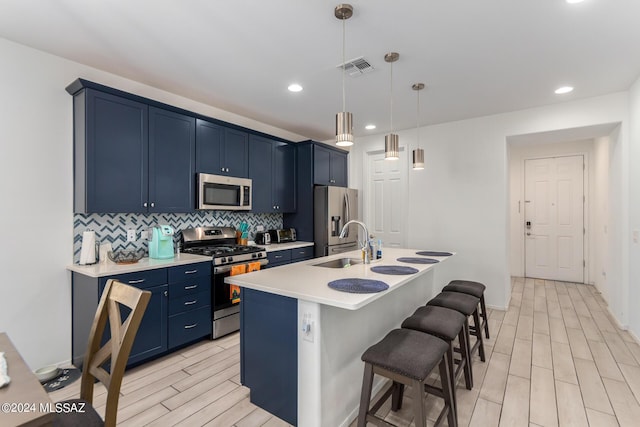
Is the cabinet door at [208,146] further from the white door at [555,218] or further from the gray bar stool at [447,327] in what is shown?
the white door at [555,218]

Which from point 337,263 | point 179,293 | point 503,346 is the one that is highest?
point 337,263

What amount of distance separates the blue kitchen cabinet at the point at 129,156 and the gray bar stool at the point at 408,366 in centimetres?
254

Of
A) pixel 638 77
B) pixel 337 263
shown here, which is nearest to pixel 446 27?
pixel 337 263

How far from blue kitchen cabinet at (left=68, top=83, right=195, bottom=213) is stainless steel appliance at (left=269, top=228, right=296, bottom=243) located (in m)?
1.45

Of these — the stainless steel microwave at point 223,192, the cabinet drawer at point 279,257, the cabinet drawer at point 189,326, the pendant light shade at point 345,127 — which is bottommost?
the cabinet drawer at point 189,326

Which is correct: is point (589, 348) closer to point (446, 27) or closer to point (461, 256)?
point (461, 256)

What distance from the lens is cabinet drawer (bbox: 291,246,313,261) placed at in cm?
432

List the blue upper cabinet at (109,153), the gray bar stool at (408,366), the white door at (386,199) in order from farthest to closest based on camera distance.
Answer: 1. the white door at (386,199)
2. the blue upper cabinet at (109,153)
3. the gray bar stool at (408,366)

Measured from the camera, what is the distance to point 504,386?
7.68ft

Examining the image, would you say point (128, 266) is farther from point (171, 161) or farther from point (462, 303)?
point (462, 303)

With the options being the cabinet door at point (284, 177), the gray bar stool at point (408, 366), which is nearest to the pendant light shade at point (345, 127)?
the gray bar stool at point (408, 366)

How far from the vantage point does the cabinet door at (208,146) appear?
11.3 ft

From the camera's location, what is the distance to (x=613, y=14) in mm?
2066

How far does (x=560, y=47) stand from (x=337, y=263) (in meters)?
2.59
